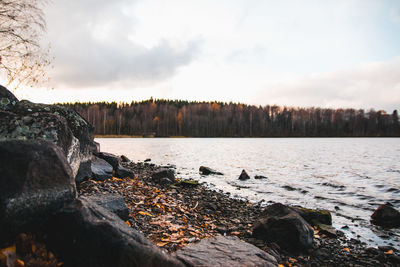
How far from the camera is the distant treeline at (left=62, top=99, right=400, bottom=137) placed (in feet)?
438

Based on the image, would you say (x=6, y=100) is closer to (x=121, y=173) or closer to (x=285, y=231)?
(x=121, y=173)

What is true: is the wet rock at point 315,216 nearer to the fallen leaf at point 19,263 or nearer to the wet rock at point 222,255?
the wet rock at point 222,255

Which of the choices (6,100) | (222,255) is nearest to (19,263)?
(222,255)

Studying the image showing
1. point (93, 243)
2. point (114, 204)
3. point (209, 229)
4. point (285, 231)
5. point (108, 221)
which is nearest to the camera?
point (93, 243)

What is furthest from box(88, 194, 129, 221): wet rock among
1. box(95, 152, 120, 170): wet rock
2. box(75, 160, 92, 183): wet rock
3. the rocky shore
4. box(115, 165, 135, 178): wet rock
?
box(95, 152, 120, 170): wet rock

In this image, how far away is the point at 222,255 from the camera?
4711 mm

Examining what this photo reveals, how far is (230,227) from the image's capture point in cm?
851

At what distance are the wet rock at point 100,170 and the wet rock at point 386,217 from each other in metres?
11.8

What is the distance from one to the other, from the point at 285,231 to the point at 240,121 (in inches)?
5106

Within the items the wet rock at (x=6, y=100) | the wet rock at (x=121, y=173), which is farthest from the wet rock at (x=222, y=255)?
the wet rock at (x=121, y=173)

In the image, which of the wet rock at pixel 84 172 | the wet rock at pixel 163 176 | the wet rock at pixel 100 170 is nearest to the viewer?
the wet rock at pixel 84 172

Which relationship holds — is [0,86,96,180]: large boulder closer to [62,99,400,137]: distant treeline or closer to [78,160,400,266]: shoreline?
[78,160,400,266]: shoreline

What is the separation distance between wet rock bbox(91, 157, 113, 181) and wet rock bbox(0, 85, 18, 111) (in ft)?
13.4

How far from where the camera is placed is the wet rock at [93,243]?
3.26m
